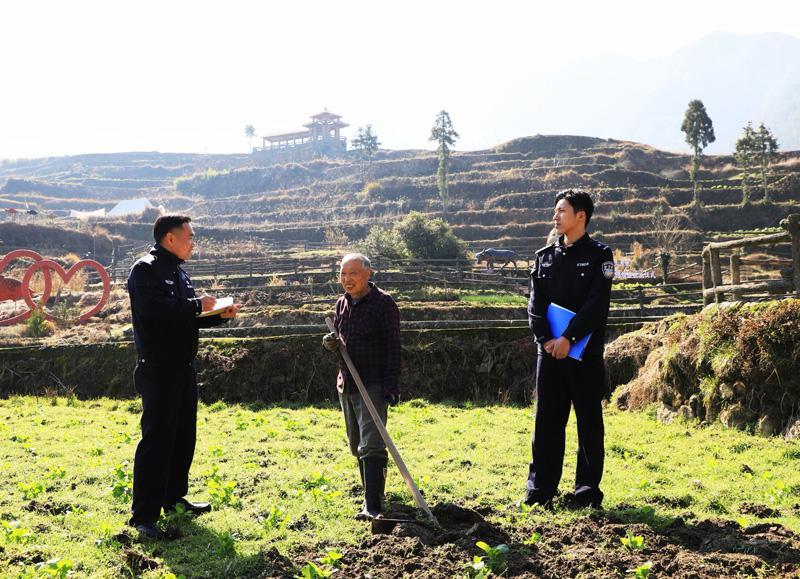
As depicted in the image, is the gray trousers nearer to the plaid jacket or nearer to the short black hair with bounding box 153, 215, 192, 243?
the plaid jacket

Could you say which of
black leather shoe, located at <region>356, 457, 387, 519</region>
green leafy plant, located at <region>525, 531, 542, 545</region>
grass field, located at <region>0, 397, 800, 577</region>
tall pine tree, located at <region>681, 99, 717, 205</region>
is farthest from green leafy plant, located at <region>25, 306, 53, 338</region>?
tall pine tree, located at <region>681, 99, 717, 205</region>

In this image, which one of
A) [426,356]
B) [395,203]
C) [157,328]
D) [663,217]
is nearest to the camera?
[157,328]

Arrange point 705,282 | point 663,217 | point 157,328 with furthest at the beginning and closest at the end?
point 663,217, point 705,282, point 157,328

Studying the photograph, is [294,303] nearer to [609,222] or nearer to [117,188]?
[609,222]

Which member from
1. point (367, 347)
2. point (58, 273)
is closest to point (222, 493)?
point (367, 347)

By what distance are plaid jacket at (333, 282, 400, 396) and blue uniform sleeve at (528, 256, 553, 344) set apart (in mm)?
1084

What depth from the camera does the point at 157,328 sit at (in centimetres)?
556

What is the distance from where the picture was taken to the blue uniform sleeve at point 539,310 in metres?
5.78

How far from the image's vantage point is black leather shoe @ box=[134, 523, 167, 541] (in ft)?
17.1

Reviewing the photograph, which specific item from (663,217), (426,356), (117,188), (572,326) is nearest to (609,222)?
(663,217)

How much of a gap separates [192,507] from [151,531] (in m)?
0.66

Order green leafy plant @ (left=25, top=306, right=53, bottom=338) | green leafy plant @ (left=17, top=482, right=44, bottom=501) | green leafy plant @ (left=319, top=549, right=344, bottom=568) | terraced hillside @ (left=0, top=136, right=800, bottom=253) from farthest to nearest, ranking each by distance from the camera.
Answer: terraced hillside @ (left=0, top=136, right=800, bottom=253), green leafy plant @ (left=25, top=306, right=53, bottom=338), green leafy plant @ (left=17, top=482, right=44, bottom=501), green leafy plant @ (left=319, top=549, right=344, bottom=568)

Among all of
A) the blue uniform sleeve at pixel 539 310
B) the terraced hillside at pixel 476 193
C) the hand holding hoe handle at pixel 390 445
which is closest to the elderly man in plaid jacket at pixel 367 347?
the hand holding hoe handle at pixel 390 445

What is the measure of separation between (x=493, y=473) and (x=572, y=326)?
7.51 ft
